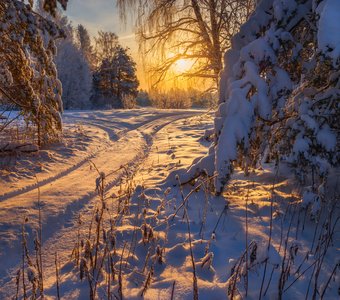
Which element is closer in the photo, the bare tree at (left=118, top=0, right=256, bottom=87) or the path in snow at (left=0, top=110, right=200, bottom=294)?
the path in snow at (left=0, top=110, right=200, bottom=294)

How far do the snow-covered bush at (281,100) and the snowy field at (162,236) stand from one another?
503 millimetres

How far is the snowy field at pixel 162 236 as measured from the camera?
2.31 m

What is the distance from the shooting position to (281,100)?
3.53 m

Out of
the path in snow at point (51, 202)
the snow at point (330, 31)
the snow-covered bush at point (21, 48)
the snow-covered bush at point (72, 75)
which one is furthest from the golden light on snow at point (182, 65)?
the snow-covered bush at point (72, 75)

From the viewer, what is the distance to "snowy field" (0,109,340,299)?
7.57ft

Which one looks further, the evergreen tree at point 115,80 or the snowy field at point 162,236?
the evergreen tree at point 115,80

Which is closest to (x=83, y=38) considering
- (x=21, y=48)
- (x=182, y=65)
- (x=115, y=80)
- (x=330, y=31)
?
(x=115, y=80)

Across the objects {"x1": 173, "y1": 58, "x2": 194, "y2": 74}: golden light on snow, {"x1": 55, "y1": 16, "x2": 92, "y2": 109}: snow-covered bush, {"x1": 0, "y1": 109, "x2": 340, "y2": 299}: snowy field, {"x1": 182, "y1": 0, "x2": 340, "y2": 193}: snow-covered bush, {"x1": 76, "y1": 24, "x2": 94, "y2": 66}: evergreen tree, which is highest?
{"x1": 76, "y1": 24, "x2": 94, "y2": 66}: evergreen tree

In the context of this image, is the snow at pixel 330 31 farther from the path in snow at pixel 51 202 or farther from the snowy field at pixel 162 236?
the path in snow at pixel 51 202

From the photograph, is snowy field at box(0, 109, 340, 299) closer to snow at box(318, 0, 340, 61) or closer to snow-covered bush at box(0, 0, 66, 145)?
snow at box(318, 0, 340, 61)

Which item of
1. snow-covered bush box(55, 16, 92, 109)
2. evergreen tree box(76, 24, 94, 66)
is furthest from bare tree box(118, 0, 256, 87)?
evergreen tree box(76, 24, 94, 66)

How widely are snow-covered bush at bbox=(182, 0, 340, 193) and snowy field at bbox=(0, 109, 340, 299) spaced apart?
1.65 ft

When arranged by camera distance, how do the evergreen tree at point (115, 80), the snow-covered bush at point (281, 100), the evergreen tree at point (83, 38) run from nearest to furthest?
the snow-covered bush at point (281, 100)
the evergreen tree at point (115, 80)
the evergreen tree at point (83, 38)

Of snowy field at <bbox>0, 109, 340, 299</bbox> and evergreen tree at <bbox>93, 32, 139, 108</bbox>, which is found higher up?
evergreen tree at <bbox>93, 32, 139, 108</bbox>
